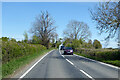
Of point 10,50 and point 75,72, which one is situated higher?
point 10,50

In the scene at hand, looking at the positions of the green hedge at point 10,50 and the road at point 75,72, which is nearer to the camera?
the road at point 75,72

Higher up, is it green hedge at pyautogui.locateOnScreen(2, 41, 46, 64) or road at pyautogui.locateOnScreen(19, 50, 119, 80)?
green hedge at pyautogui.locateOnScreen(2, 41, 46, 64)

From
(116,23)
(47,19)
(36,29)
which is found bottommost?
(116,23)

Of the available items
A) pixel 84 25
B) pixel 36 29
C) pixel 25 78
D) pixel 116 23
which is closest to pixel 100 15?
pixel 116 23

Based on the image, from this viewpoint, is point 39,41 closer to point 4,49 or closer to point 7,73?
point 4,49

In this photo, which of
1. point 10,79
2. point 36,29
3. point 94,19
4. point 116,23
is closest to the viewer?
point 10,79

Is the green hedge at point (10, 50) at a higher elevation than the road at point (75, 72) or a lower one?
higher

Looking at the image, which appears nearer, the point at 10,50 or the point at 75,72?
the point at 75,72

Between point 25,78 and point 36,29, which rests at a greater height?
point 36,29

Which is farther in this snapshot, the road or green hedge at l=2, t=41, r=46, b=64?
green hedge at l=2, t=41, r=46, b=64

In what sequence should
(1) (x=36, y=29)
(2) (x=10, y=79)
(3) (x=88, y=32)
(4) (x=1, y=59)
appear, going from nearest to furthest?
(2) (x=10, y=79) < (4) (x=1, y=59) < (1) (x=36, y=29) < (3) (x=88, y=32)

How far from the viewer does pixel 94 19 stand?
1988cm

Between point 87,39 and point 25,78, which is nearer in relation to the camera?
point 25,78

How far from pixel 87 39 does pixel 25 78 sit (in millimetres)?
58506
